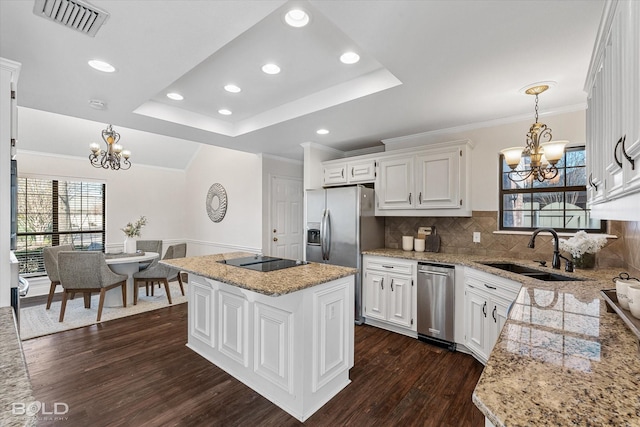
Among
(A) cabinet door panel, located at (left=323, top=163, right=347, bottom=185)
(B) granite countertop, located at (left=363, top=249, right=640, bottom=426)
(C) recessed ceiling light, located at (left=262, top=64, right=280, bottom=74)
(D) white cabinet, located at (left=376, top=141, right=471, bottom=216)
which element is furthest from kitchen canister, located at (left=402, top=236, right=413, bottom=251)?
(C) recessed ceiling light, located at (left=262, top=64, right=280, bottom=74)

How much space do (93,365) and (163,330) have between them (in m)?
0.82

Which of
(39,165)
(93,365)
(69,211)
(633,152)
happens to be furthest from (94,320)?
(633,152)

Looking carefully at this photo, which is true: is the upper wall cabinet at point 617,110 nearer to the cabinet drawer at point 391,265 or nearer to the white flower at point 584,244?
the white flower at point 584,244

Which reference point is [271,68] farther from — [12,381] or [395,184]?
[12,381]

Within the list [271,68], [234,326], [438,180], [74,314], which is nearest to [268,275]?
[234,326]

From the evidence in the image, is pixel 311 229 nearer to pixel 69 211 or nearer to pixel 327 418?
pixel 327 418

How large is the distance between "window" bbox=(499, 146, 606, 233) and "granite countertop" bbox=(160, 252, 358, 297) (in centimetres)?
213

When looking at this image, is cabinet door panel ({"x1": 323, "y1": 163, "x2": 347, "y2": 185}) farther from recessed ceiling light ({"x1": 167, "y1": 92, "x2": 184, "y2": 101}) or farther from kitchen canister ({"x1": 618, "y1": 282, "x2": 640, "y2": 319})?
kitchen canister ({"x1": 618, "y1": 282, "x2": 640, "y2": 319})

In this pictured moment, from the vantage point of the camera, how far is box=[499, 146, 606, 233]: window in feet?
9.59

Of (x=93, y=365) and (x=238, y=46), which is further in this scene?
(x=93, y=365)

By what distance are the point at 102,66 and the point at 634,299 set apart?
10.6ft

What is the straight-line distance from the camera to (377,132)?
147 inches

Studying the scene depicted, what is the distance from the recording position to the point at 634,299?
3.76 ft

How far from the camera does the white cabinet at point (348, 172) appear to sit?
3943mm
